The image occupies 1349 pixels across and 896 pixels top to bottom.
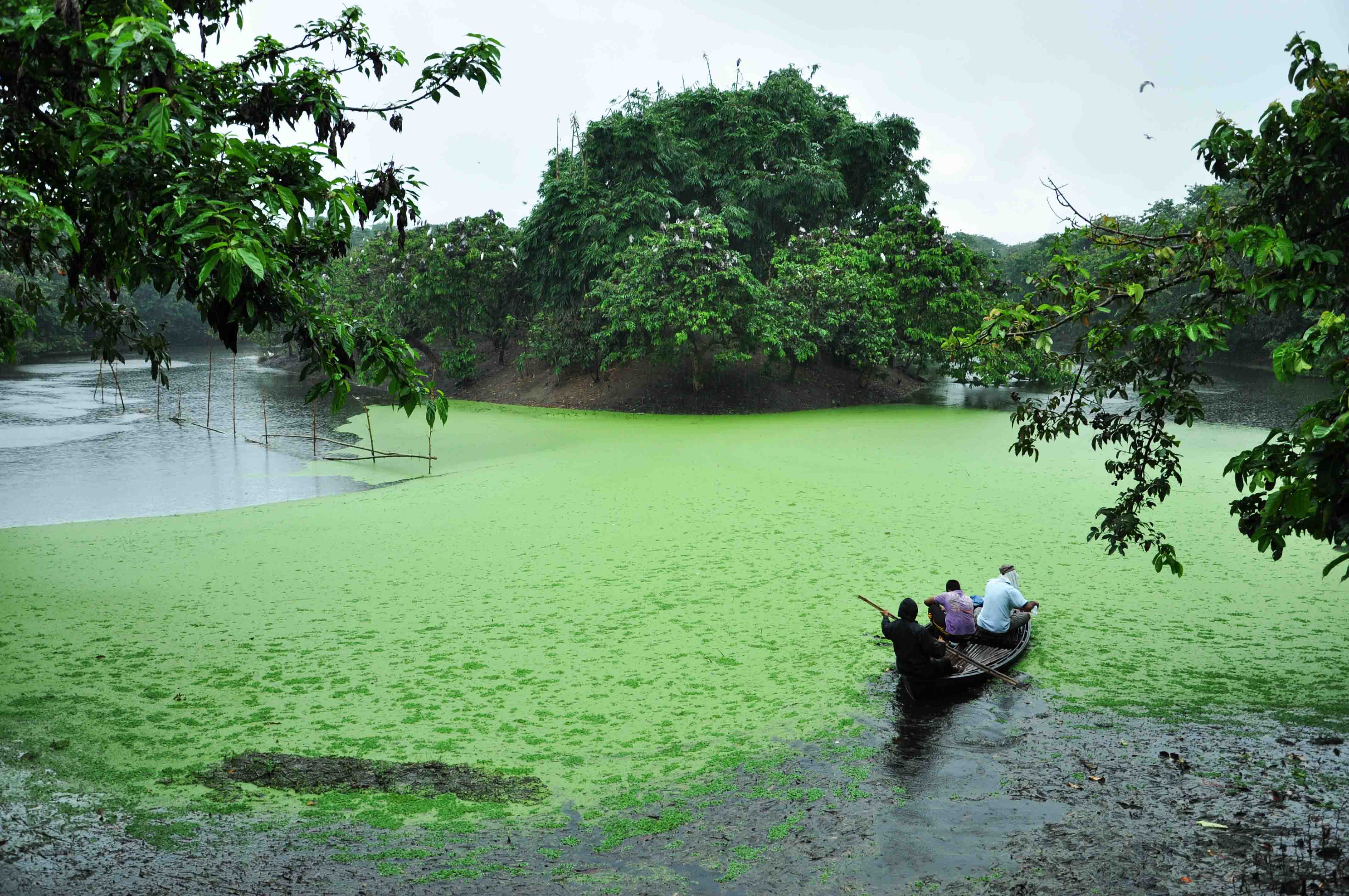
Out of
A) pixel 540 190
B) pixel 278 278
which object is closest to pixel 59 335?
pixel 540 190

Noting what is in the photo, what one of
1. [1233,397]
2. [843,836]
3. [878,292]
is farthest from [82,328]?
[1233,397]

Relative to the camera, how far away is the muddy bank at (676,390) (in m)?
20.7

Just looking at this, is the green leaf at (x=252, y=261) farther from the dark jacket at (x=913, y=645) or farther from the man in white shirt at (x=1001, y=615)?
the man in white shirt at (x=1001, y=615)

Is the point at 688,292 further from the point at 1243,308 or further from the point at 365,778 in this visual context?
the point at 365,778

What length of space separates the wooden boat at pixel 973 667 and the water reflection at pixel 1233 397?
13752mm

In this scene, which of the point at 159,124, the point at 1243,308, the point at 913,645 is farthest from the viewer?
the point at 913,645

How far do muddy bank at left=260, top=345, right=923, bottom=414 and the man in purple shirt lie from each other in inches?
556

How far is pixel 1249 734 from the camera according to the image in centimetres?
484

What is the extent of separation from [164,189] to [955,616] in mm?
4813

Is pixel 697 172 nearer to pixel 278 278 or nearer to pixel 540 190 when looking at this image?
pixel 540 190

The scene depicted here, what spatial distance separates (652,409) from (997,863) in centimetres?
1703

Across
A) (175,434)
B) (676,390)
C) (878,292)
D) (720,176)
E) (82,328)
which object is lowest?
(175,434)

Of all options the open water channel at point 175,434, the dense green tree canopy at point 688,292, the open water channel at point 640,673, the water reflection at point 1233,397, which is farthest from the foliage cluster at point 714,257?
the open water channel at point 640,673

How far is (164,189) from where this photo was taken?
3.19 meters
